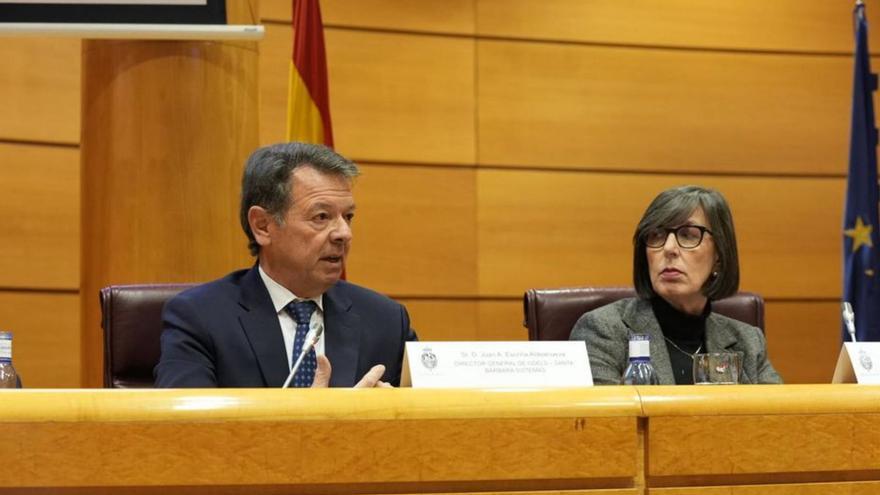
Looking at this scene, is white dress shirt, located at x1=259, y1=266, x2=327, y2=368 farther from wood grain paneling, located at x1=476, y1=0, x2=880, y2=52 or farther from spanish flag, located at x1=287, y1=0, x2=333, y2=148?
wood grain paneling, located at x1=476, y1=0, x2=880, y2=52

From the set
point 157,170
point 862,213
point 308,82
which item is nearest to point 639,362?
point 157,170

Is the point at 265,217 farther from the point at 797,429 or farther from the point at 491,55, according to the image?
the point at 491,55

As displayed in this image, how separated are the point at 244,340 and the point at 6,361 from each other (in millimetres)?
471

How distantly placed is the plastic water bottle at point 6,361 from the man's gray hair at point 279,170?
60 cm

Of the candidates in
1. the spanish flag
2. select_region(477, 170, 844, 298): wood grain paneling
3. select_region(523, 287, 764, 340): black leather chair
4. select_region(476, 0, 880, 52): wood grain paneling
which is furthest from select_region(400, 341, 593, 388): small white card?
select_region(476, 0, 880, 52): wood grain paneling

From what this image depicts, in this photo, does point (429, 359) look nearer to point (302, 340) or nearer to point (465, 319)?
point (302, 340)

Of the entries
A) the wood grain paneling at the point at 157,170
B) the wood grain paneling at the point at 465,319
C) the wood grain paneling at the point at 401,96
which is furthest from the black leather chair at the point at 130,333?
the wood grain paneling at the point at 465,319

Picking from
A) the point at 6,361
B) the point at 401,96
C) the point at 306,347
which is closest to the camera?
the point at 306,347

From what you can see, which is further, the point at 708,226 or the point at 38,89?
the point at 38,89

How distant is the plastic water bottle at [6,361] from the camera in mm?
2256

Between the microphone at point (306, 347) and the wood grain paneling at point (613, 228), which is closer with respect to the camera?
the microphone at point (306, 347)

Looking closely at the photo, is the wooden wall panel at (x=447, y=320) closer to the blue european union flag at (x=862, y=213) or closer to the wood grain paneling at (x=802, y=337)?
the wood grain paneling at (x=802, y=337)

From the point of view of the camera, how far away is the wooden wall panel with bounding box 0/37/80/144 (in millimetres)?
4801

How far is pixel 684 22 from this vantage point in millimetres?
5578
